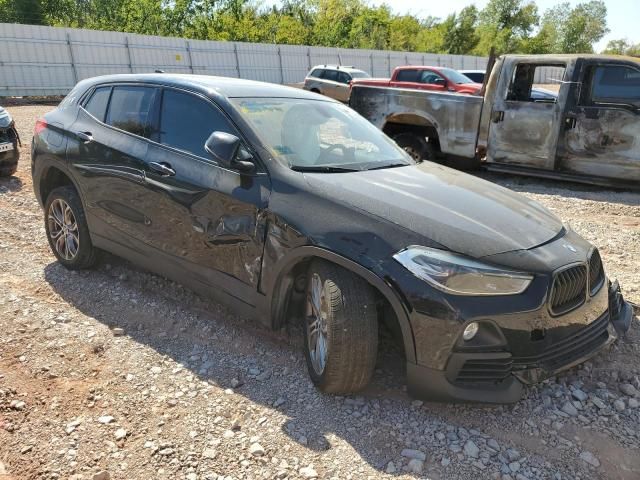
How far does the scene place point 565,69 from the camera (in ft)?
25.1

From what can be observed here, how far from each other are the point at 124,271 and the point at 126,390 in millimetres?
1860

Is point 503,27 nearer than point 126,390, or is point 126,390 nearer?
point 126,390

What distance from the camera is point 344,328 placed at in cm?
268

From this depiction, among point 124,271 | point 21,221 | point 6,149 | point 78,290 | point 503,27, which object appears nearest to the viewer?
point 78,290

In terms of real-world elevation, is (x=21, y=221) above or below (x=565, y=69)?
below

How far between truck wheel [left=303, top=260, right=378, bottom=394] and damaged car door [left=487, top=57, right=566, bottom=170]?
611cm

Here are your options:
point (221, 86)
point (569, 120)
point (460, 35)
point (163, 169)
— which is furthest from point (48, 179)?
point (460, 35)

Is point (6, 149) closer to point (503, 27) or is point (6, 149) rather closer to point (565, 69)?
point (565, 69)

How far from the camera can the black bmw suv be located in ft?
8.27

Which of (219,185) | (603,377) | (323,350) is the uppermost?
(219,185)

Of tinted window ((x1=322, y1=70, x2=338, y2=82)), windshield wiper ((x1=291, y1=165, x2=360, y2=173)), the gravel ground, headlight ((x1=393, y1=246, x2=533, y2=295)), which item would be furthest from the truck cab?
tinted window ((x1=322, y1=70, x2=338, y2=82))

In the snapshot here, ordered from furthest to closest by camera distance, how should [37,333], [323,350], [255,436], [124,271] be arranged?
[124,271] → [37,333] → [323,350] → [255,436]

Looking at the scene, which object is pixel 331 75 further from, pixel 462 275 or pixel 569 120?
pixel 462 275

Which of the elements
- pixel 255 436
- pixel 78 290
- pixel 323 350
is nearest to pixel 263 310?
pixel 323 350
